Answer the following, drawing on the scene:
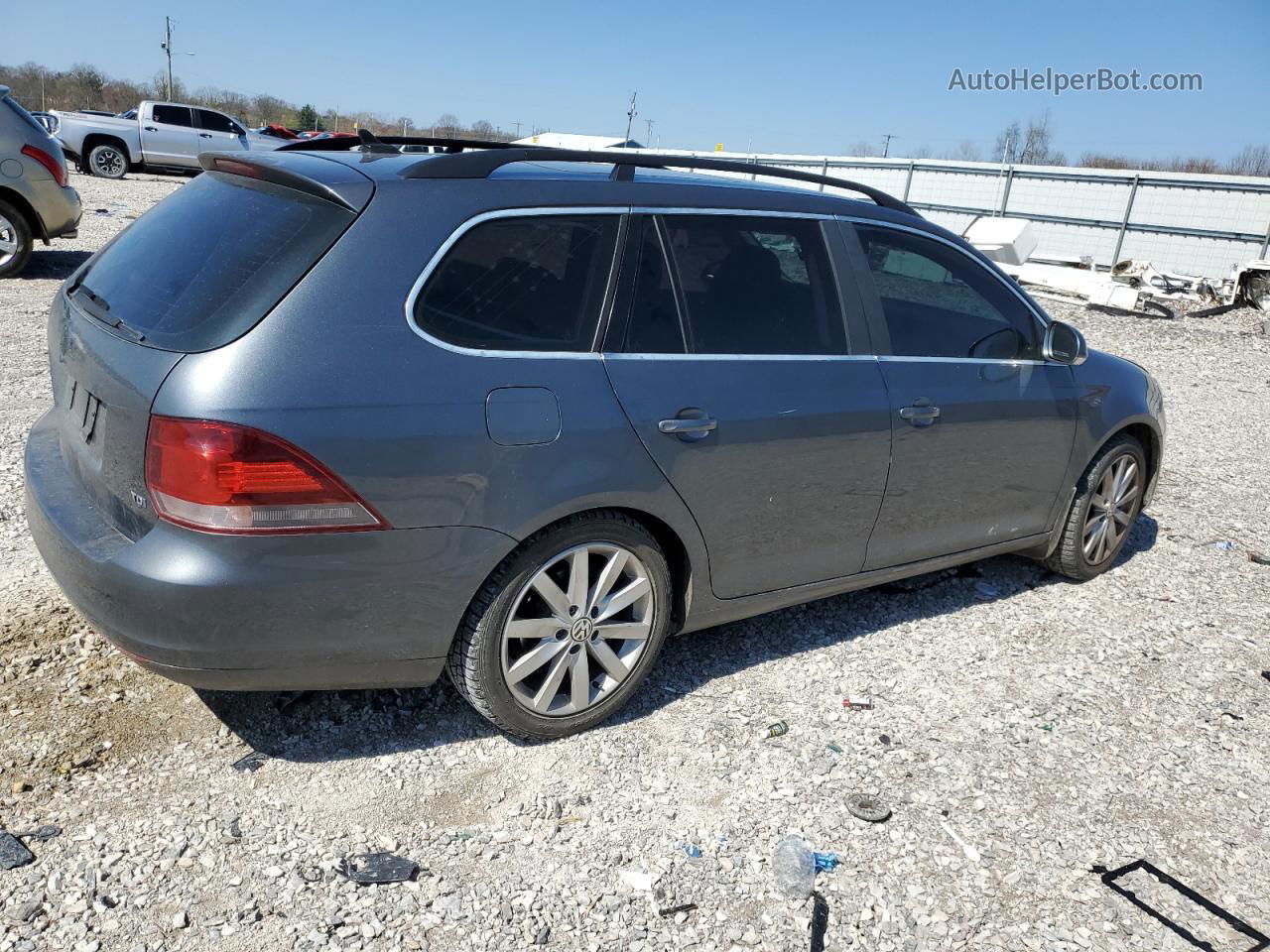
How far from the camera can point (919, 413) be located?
3.98 m

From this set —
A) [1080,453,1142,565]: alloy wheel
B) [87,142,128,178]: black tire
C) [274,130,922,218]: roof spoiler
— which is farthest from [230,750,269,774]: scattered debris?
[87,142,128,178]: black tire

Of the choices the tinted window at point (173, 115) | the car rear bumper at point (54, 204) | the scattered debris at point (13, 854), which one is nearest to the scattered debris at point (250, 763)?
the scattered debris at point (13, 854)

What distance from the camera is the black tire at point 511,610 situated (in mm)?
3043

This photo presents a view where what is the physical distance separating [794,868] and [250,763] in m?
1.68

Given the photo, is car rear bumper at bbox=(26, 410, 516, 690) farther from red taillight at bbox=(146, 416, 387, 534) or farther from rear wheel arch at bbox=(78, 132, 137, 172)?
rear wheel arch at bbox=(78, 132, 137, 172)

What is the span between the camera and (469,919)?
8.57 ft

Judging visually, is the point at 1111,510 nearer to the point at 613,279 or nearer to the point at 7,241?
the point at 613,279

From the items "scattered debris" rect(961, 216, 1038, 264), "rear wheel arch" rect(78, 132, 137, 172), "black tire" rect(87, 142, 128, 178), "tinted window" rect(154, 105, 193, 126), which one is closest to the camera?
"scattered debris" rect(961, 216, 1038, 264)

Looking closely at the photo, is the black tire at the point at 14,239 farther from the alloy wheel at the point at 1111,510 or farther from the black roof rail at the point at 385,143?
the alloy wheel at the point at 1111,510

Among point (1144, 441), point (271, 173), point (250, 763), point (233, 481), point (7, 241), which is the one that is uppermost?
point (271, 173)

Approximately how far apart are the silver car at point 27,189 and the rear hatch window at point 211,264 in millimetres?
8483

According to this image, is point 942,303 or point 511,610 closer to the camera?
point 511,610

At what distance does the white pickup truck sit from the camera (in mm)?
24359

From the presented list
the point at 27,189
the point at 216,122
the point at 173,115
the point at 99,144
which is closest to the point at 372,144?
the point at 27,189
